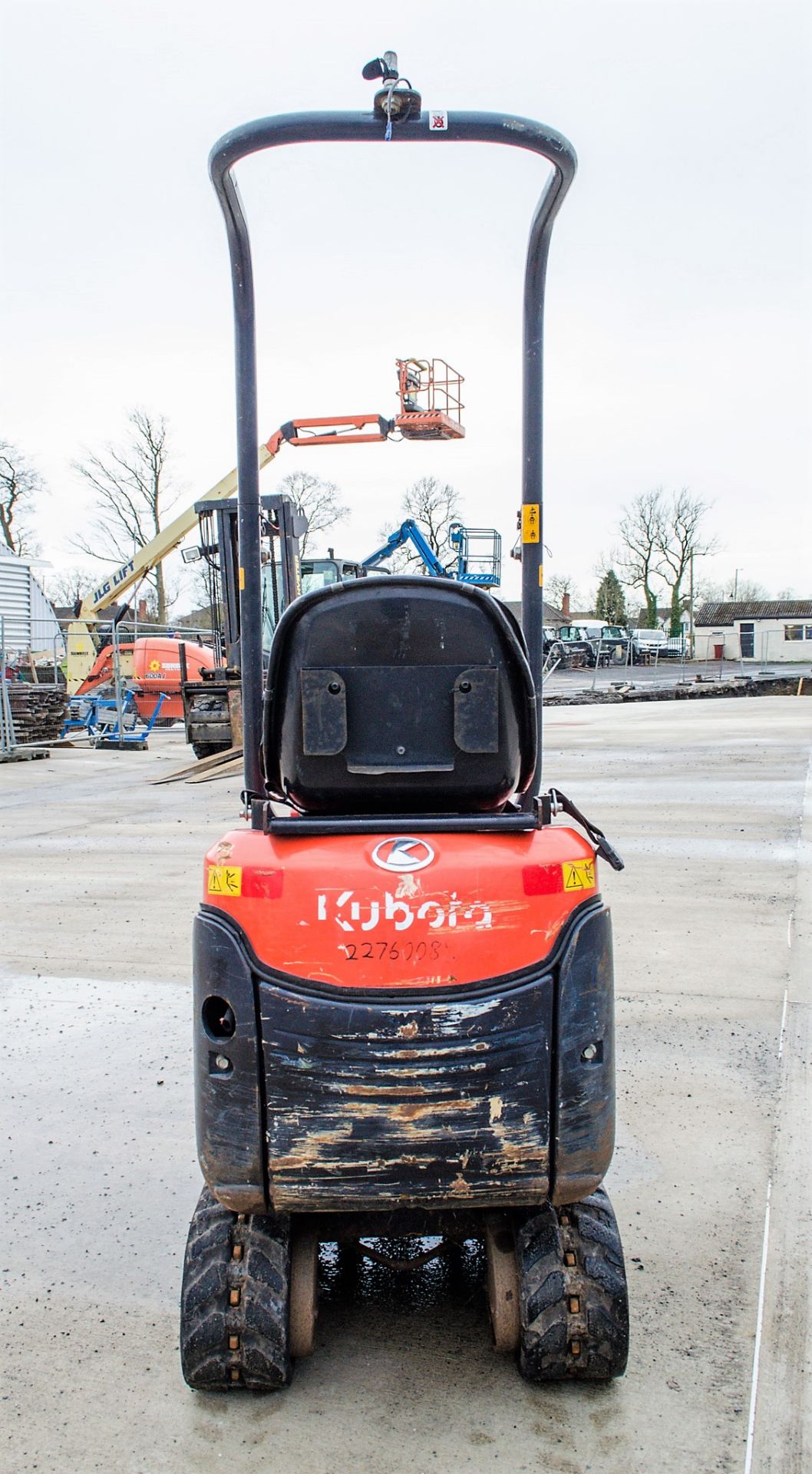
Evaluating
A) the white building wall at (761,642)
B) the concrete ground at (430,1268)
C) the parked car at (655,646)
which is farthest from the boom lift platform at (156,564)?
the white building wall at (761,642)

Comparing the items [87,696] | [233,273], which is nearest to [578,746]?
[87,696]

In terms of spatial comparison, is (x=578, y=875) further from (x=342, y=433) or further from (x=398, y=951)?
(x=342, y=433)

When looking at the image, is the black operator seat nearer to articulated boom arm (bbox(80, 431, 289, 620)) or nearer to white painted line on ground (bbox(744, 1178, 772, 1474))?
white painted line on ground (bbox(744, 1178, 772, 1474))

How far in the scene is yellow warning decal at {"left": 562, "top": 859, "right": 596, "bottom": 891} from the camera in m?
2.20

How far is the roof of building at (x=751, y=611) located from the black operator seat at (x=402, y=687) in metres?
75.8

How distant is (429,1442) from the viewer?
7.48 ft

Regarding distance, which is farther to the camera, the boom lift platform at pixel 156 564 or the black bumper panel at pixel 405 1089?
the boom lift platform at pixel 156 564

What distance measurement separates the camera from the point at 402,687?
2.32 metres

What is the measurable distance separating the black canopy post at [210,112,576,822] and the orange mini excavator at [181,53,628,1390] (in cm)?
1

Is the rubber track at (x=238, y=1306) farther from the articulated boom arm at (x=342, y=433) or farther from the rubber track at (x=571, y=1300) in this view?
the articulated boom arm at (x=342, y=433)

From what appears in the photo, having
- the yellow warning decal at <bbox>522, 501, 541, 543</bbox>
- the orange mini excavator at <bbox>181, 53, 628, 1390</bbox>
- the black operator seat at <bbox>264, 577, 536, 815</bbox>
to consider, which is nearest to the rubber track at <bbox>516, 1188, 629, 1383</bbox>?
the orange mini excavator at <bbox>181, 53, 628, 1390</bbox>

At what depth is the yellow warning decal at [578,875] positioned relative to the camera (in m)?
2.20

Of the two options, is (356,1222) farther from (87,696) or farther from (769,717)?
(87,696)

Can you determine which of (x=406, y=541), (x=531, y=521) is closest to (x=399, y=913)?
(x=531, y=521)
